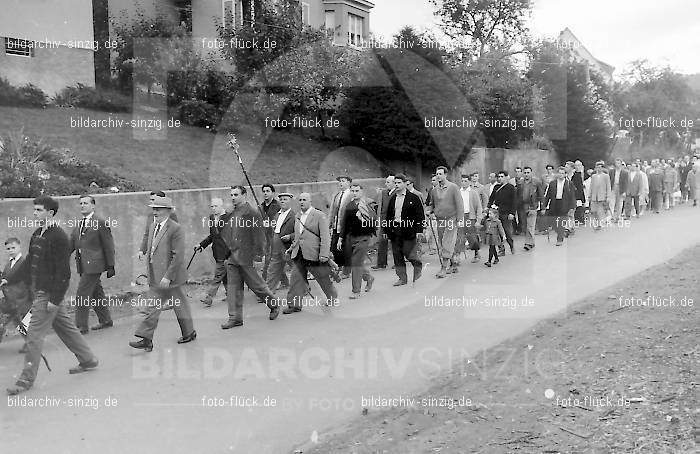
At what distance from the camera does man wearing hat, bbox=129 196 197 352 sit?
848 cm

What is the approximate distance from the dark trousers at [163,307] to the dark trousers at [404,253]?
455 centimetres

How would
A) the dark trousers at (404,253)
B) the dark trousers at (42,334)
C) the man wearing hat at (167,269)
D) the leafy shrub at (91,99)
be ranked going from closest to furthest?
1. the dark trousers at (42,334)
2. the man wearing hat at (167,269)
3. the dark trousers at (404,253)
4. the leafy shrub at (91,99)

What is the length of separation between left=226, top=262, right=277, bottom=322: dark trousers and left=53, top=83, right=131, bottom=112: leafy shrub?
1131cm

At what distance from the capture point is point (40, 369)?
25.2 ft

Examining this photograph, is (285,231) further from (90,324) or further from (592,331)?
(592,331)

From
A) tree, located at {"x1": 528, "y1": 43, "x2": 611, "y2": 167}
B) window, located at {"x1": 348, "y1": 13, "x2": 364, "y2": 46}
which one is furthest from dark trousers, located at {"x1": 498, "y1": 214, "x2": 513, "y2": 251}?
tree, located at {"x1": 528, "y1": 43, "x2": 611, "y2": 167}

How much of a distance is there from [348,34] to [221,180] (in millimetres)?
18711

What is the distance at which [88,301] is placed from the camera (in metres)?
9.27

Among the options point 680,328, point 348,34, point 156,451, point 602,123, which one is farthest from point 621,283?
point 602,123

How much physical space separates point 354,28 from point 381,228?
870 inches

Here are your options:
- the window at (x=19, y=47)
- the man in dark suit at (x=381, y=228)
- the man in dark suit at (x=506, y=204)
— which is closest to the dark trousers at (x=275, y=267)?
the man in dark suit at (x=381, y=228)

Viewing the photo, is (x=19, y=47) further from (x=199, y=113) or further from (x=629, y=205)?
(x=629, y=205)

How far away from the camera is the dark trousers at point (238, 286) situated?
31.2 feet

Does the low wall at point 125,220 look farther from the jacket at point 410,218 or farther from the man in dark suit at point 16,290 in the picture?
the jacket at point 410,218
